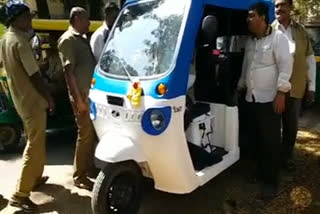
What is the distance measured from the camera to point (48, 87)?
588cm

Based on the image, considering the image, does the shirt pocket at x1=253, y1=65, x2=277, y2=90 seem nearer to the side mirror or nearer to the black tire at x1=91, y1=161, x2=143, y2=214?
the side mirror

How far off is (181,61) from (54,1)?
10.2 meters

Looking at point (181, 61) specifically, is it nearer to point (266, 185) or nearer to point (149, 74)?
point (149, 74)

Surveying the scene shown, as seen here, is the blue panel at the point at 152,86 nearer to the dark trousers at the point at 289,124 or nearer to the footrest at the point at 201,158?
the footrest at the point at 201,158

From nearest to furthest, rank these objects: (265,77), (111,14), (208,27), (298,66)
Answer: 1. (208,27)
2. (265,77)
3. (298,66)
4. (111,14)

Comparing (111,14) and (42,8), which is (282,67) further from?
(42,8)

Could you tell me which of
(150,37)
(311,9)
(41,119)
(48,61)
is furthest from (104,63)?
(311,9)

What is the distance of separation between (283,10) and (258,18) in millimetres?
647

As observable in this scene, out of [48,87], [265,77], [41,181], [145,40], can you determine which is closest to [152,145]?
[145,40]

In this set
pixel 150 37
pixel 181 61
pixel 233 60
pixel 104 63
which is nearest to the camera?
pixel 181 61

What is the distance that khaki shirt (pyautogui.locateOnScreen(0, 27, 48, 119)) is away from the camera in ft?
12.5

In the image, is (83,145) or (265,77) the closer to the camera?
(265,77)

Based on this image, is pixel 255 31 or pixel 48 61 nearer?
pixel 255 31

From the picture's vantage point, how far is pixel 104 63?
4074mm
